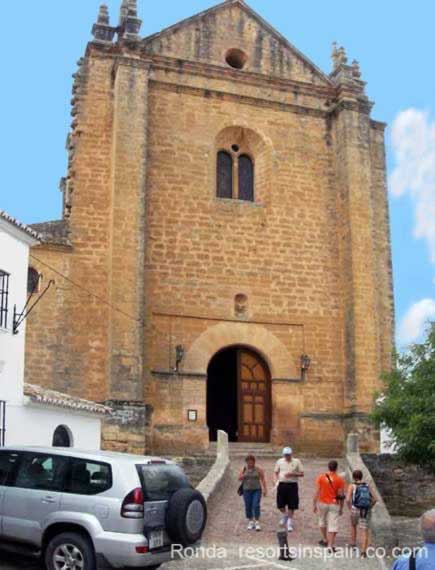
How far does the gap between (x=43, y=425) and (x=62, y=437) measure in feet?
2.99

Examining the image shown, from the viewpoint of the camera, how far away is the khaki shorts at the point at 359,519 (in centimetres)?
1174

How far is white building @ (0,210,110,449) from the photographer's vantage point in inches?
529

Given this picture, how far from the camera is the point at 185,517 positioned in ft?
28.6

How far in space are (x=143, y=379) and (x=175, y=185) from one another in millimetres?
5514

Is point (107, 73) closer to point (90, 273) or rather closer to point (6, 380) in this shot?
point (90, 273)

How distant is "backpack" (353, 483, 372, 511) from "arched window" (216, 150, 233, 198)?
42.0 feet

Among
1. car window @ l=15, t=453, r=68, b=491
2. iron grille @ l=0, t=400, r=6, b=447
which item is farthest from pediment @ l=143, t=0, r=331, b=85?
car window @ l=15, t=453, r=68, b=491

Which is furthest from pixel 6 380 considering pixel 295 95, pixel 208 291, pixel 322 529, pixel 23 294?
pixel 295 95

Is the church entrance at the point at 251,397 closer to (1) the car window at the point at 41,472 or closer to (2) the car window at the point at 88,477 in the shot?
(1) the car window at the point at 41,472

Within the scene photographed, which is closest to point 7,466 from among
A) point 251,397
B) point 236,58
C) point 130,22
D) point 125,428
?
point 125,428

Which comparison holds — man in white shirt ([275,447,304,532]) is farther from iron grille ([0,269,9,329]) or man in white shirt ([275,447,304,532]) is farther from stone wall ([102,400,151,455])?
stone wall ([102,400,151,455])

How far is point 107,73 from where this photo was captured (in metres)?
22.4

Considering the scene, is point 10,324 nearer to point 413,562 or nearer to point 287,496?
point 287,496

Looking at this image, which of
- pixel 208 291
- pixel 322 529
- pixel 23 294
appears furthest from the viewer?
pixel 208 291
